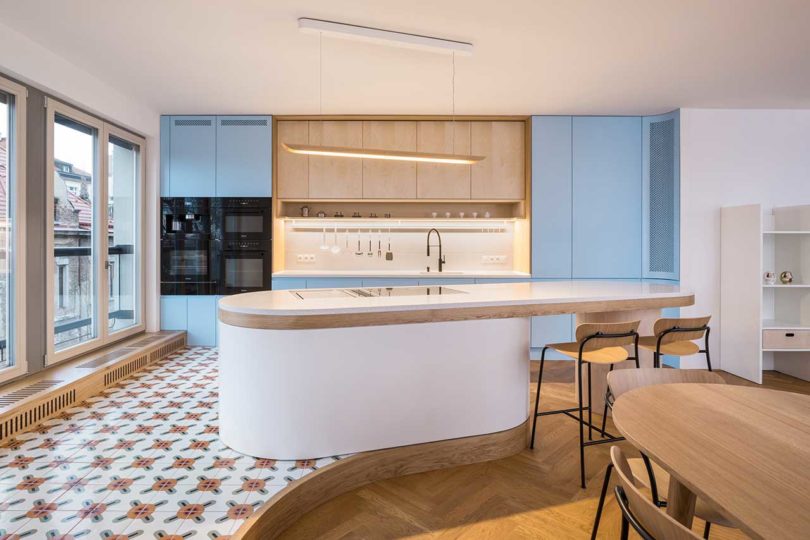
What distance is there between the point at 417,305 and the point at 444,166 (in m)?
3.12

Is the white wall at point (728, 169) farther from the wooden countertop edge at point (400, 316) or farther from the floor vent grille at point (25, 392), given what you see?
the floor vent grille at point (25, 392)

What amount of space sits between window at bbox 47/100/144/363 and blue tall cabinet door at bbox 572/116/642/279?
15.7 feet

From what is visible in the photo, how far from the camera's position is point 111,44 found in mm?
3441

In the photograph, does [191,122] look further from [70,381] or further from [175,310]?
[70,381]

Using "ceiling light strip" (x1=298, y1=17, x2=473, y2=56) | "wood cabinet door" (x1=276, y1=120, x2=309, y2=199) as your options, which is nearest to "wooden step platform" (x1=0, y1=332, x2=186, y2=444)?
"wood cabinet door" (x1=276, y1=120, x2=309, y2=199)

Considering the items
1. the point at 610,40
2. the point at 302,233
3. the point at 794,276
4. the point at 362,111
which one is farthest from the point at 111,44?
the point at 794,276

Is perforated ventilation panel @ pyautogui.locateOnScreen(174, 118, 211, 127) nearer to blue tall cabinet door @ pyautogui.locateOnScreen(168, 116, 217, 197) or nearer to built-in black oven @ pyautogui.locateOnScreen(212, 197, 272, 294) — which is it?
blue tall cabinet door @ pyautogui.locateOnScreen(168, 116, 217, 197)

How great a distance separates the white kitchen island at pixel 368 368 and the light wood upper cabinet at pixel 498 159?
2.66 metres

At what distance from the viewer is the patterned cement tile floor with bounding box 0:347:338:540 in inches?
73.9

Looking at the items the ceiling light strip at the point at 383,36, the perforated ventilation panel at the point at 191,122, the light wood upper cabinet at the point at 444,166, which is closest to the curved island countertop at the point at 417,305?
the ceiling light strip at the point at 383,36

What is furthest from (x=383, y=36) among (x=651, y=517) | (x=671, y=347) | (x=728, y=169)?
(x=728, y=169)

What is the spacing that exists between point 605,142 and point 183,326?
16.9 ft

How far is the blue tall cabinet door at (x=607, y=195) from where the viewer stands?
514 cm

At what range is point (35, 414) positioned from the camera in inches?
115
